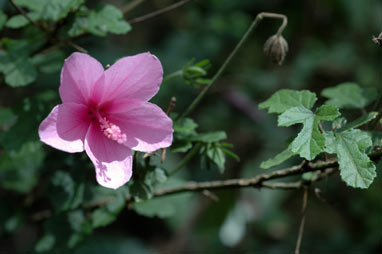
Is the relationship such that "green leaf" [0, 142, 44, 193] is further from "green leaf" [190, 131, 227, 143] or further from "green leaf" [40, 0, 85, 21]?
"green leaf" [190, 131, 227, 143]

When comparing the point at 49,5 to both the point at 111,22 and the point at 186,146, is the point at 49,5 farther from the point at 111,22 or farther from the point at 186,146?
the point at 186,146

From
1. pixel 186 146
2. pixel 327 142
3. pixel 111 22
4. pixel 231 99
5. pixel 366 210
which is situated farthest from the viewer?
pixel 231 99

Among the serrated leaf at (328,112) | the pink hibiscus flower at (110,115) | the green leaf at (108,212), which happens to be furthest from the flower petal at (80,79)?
the serrated leaf at (328,112)

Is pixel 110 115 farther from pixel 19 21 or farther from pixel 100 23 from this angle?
pixel 19 21

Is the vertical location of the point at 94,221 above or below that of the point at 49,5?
below

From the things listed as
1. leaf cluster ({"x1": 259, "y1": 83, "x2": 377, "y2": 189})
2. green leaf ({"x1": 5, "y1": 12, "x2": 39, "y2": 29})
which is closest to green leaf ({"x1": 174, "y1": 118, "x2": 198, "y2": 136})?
leaf cluster ({"x1": 259, "y1": 83, "x2": 377, "y2": 189})

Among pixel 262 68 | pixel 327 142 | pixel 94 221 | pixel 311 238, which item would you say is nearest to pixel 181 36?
pixel 262 68
